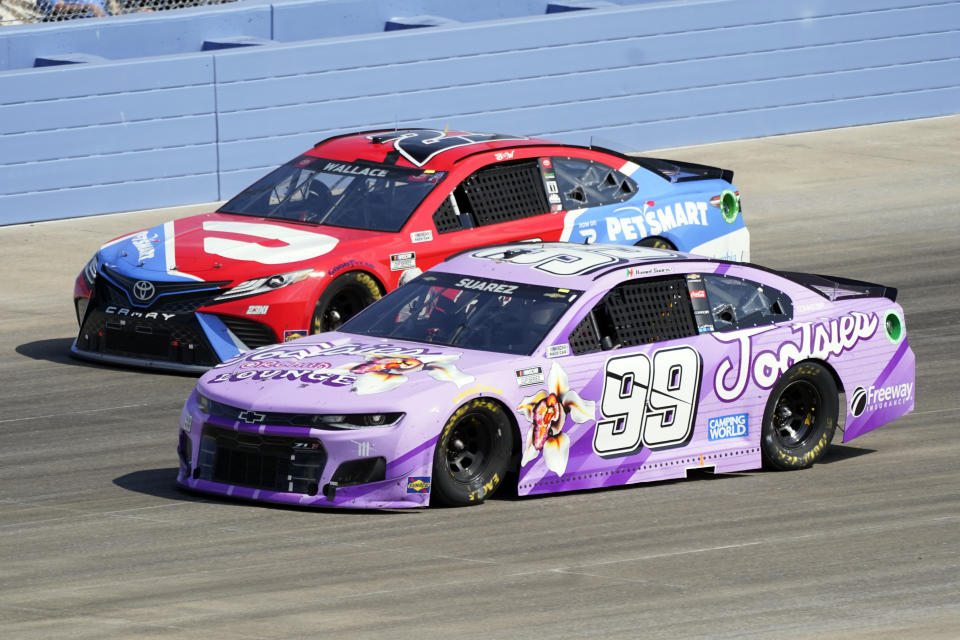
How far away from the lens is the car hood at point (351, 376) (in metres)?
9.23

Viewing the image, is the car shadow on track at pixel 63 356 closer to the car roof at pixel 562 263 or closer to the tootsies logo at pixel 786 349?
the car roof at pixel 562 263

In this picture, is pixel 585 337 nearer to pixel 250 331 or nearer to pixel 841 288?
pixel 841 288

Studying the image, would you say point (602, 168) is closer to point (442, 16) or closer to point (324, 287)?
point (324, 287)

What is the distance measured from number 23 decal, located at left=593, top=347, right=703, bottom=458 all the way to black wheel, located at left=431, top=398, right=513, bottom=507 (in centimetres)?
61

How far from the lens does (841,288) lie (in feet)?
37.3

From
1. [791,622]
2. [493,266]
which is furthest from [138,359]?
[791,622]

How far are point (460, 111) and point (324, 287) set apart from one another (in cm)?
827

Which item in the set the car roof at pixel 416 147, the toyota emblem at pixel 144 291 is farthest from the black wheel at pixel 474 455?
the car roof at pixel 416 147

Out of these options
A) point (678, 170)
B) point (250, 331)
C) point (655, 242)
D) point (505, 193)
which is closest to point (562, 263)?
point (250, 331)

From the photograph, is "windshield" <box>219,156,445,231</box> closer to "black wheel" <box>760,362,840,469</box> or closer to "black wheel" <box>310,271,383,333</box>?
"black wheel" <box>310,271,383,333</box>

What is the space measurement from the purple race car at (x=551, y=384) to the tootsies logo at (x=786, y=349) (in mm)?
12

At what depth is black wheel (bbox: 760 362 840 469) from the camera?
35.0 ft

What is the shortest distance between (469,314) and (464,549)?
6.06ft

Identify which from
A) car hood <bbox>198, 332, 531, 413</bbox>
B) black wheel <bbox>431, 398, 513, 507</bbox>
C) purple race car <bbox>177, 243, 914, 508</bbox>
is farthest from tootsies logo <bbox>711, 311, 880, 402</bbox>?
black wheel <bbox>431, 398, 513, 507</bbox>
